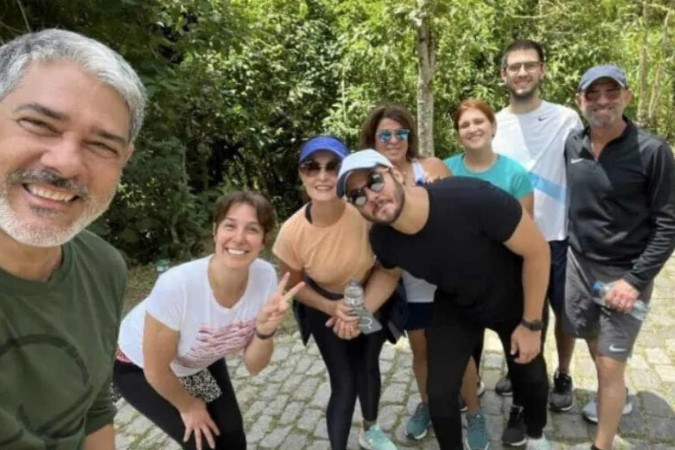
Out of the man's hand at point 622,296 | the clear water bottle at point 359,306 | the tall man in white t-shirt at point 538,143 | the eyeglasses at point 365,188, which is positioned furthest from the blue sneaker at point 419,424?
the eyeglasses at point 365,188

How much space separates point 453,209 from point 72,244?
169 cm

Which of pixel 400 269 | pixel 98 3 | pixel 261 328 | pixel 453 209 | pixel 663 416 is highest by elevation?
pixel 98 3

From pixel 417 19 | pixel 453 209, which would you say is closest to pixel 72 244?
pixel 453 209

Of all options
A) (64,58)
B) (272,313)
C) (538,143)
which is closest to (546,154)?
(538,143)

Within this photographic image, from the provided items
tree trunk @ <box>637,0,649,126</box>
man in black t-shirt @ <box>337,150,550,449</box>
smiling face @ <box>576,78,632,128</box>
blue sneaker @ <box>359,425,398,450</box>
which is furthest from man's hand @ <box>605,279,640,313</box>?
tree trunk @ <box>637,0,649,126</box>

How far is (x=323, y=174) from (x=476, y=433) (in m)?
1.87

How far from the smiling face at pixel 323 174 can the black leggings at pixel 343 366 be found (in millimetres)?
691

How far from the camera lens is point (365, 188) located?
108 inches

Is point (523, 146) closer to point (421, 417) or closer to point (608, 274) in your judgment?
point (608, 274)

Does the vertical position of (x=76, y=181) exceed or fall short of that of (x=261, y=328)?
it exceeds it

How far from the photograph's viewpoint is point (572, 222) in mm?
3328

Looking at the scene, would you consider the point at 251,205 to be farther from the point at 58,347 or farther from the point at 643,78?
the point at 643,78

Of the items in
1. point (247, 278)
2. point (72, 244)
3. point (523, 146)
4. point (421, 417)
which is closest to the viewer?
point (72, 244)

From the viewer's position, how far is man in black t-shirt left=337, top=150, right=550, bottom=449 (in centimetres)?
275
